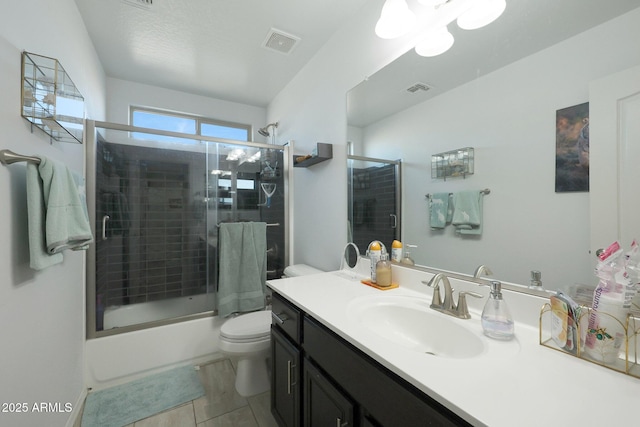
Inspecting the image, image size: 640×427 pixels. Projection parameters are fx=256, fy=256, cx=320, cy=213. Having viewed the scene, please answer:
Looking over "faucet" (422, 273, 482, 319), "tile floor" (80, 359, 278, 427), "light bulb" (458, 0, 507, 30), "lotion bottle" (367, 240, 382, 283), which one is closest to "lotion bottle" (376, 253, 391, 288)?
"lotion bottle" (367, 240, 382, 283)

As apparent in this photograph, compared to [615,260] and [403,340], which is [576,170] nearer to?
[615,260]

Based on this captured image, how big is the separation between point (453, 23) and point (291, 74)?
5.69 ft

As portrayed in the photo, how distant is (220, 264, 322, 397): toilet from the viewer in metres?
1.62

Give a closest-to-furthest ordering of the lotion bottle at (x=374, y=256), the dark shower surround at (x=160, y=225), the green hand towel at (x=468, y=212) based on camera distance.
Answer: the green hand towel at (x=468, y=212), the lotion bottle at (x=374, y=256), the dark shower surround at (x=160, y=225)

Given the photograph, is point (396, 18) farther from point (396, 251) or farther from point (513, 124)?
point (396, 251)

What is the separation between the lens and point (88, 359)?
5.79ft

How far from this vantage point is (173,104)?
2.87 m

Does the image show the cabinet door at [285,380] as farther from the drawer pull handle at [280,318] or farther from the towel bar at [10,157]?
the towel bar at [10,157]

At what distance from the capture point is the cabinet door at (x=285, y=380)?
114 cm

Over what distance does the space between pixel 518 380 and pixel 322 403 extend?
0.67 m

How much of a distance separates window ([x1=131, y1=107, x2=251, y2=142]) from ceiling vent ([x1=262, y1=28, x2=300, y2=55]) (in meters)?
0.99

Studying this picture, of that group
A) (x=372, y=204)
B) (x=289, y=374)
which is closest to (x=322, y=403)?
(x=289, y=374)

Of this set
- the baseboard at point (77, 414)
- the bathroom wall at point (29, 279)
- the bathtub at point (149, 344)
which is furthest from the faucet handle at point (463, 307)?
the baseboard at point (77, 414)

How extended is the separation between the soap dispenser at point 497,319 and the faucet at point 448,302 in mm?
124
